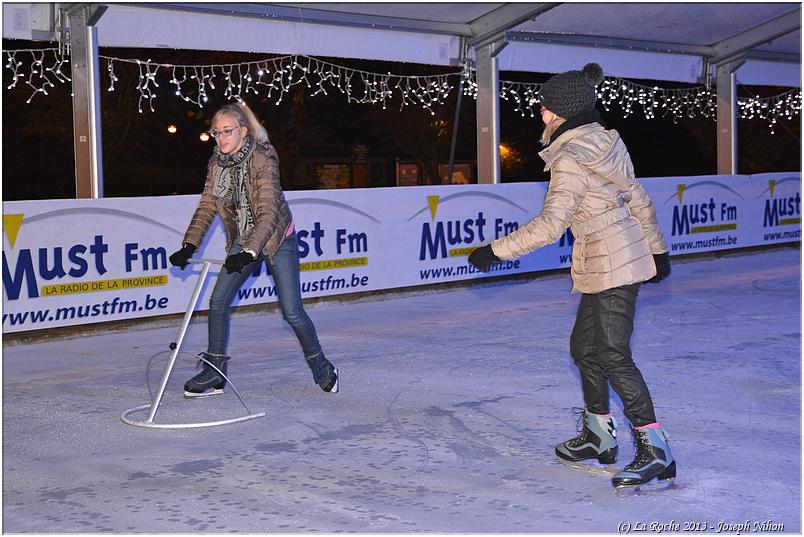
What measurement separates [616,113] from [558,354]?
1260 inches

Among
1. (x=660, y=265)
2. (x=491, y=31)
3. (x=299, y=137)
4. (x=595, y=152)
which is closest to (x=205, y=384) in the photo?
(x=660, y=265)

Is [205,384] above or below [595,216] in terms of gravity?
below

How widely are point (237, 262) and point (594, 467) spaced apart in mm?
2040

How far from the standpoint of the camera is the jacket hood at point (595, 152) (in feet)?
14.0

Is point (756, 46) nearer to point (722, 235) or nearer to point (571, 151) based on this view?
point (722, 235)

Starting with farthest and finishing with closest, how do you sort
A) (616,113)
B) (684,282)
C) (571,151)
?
1. (616,113)
2. (684,282)
3. (571,151)

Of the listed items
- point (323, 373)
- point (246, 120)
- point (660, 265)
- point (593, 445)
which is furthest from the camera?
point (323, 373)

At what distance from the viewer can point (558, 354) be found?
773 centimetres

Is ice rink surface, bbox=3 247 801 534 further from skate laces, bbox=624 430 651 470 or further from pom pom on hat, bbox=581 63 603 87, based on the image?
pom pom on hat, bbox=581 63 603 87

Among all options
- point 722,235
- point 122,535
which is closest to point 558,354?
point 122,535

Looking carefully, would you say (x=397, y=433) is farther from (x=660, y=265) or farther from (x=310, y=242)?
(x=310, y=242)

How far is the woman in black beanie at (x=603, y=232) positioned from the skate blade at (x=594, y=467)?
0.22 meters

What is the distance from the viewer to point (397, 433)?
215 inches

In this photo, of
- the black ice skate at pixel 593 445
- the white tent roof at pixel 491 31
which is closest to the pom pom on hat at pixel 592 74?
the black ice skate at pixel 593 445
